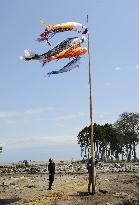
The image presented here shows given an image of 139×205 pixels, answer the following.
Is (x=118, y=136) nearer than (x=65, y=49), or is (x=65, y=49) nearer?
(x=65, y=49)

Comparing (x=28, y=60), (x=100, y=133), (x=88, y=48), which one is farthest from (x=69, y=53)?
(x=100, y=133)

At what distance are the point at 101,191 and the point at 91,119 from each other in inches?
196

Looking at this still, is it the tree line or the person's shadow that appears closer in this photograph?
the person's shadow

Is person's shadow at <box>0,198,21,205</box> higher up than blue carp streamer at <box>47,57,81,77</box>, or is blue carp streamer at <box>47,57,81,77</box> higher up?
blue carp streamer at <box>47,57,81,77</box>

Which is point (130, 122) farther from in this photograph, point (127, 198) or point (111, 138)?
point (127, 198)

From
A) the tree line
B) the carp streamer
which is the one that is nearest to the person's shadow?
the carp streamer

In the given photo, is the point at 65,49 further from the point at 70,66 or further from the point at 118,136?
the point at 118,136

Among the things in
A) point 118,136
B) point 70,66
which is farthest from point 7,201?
point 118,136

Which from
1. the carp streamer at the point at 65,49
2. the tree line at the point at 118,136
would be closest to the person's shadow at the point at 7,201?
the carp streamer at the point at 65,49

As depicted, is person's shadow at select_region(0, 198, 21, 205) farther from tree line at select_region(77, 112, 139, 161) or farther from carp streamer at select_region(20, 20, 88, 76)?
tree line at select_region(77, 112, 139, 161)

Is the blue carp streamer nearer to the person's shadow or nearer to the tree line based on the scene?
the person's shadow

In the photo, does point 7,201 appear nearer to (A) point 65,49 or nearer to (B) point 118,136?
(A) point 65,49

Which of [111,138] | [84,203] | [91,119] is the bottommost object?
[84,203]

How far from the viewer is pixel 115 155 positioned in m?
121
